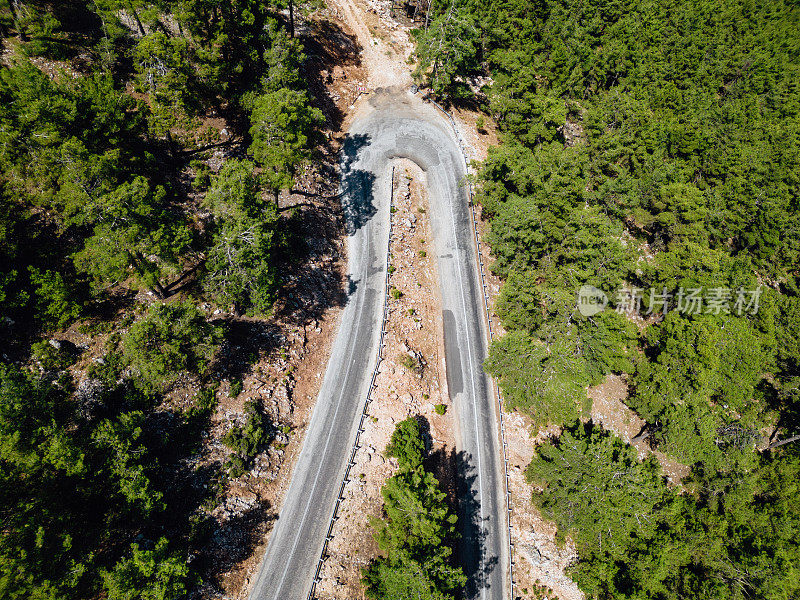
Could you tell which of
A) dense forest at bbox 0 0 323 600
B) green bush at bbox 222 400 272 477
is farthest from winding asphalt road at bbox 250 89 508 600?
dense forest at bbox 0 0 323 600

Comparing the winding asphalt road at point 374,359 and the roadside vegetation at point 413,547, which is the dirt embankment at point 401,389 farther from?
the roadside vegetation at point 413,547

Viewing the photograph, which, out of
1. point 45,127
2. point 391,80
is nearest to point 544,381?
point 45,127

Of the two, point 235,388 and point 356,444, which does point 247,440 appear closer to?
point 235,388

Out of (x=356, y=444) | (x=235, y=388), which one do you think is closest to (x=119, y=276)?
(x=235, y=388)

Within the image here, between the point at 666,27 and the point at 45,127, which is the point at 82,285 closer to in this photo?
the point at 45,127

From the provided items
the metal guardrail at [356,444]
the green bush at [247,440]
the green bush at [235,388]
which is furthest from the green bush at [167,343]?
the metal guardrail at [356,444]

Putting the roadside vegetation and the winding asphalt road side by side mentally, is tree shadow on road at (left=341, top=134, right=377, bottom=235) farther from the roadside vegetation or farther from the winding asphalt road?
the roadside vegetation

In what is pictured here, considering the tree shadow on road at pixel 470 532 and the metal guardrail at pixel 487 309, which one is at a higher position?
the metal guardrail at pixel 487 309
